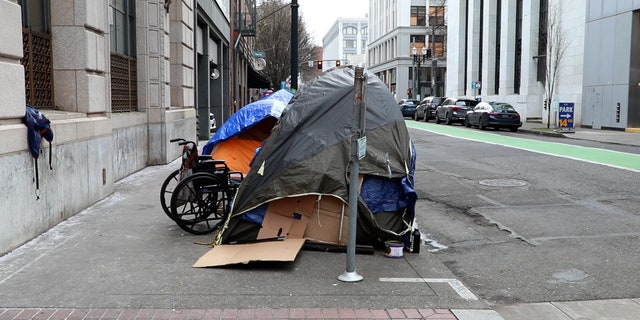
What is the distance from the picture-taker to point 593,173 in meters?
12.2

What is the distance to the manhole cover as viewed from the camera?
11005mm

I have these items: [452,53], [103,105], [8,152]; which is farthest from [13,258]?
[452,53]

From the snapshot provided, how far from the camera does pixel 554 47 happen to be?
32844 mm

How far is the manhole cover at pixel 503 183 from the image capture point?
11.0m

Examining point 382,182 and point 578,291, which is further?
point 382,182

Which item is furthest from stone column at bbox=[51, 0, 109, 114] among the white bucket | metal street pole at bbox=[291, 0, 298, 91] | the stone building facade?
metal street pole at bbox=[291, 0, 298, 91]

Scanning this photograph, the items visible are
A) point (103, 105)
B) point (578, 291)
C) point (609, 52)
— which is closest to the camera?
point (578, 291)

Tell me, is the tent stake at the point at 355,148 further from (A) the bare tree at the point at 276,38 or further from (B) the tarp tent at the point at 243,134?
(A) the bare tree at the point at 276,38

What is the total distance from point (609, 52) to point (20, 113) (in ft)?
93.9

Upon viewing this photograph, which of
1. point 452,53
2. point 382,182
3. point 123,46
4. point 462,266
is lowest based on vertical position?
point 462,266

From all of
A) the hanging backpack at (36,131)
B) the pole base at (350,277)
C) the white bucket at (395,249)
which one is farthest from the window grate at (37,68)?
the white bucket at (395,249)

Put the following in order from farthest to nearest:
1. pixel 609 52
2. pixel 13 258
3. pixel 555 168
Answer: pixel 609 52, pixel 555 168, pixel 13 258

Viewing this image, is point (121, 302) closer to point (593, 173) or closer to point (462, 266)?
point (462, 266)

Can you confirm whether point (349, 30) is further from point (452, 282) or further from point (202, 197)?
point (452, 282)
